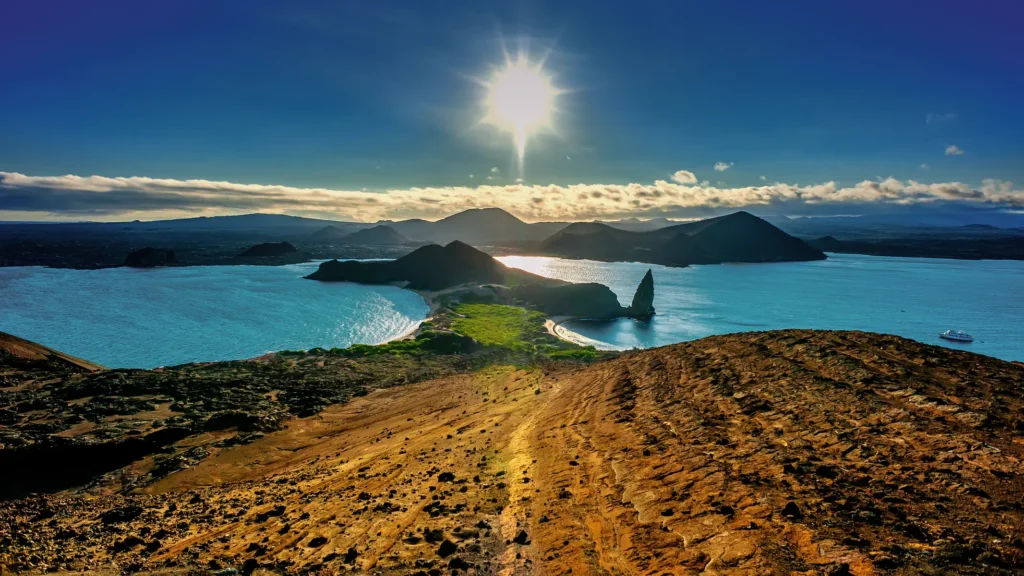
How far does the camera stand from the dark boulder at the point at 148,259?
139750 millimetres

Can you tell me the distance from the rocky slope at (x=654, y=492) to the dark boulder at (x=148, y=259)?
541 feet

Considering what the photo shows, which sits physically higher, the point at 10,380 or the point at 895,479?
the point at 895,479

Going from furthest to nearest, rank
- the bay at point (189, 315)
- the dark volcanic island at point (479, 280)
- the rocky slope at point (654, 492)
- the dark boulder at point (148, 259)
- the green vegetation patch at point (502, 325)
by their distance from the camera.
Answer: the dark boulder at point (148, 259), the dark volcanic island at point (479, 280), the bay at point (189, 315), the green vegetation patch at point (502, 325), the rocky slope at point (654, 492)

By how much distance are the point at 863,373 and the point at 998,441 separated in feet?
14.5

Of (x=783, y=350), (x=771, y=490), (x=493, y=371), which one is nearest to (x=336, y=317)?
(x=493, y=371)

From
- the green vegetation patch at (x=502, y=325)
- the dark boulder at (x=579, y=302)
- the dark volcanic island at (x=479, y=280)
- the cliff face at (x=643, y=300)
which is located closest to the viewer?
the green vegetation patch at (x=502, y=325)

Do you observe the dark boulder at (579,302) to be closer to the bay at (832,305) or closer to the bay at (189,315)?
the bay at (832,305)

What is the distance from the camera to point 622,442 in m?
11.3

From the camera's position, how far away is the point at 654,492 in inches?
328

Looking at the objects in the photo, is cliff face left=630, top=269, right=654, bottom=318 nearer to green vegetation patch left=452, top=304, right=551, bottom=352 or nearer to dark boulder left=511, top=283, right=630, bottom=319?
dark boulder left=511, top=283, right=630, bottom=319

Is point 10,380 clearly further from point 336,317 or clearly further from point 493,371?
point 336,317

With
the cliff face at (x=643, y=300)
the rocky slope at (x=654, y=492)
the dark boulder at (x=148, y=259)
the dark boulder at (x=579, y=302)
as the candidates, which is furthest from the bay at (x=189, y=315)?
the rocky slope at (x=654, y=492)

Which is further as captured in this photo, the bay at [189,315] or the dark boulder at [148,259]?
the dark boulder at [148,259]

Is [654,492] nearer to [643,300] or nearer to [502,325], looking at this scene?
[502,325]
